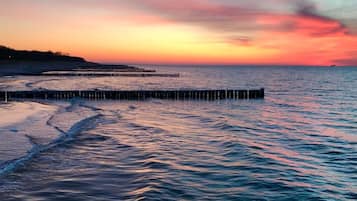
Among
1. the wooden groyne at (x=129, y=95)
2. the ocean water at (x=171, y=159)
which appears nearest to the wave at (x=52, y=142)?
the ocean water at (x=171, y=159)

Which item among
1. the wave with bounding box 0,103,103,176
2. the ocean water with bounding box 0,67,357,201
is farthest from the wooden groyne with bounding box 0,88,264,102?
the wave with bounding box 0,103,103,176

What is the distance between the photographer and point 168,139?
2041cm

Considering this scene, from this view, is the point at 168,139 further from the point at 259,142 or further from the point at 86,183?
the point at 86,183

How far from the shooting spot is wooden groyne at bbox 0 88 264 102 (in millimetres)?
42969

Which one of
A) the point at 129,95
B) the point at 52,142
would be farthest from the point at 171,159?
the point at 129,95

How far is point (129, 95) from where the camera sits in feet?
153

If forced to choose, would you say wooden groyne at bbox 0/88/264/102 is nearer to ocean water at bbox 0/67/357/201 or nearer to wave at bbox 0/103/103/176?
ocean water at bbox 0/67/357/201

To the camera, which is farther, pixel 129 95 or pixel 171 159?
pixel 129 95

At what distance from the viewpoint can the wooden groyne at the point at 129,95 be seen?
141 ft

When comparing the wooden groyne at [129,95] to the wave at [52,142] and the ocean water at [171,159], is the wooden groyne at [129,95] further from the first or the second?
the wave at [52,142]

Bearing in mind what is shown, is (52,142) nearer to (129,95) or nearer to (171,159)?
(171,159)

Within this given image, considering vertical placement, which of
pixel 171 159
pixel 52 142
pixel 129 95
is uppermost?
pixel 129 95

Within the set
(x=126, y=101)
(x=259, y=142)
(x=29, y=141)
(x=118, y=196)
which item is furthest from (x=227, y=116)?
(x=118, y=196)

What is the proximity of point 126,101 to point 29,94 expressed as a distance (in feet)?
33.2
